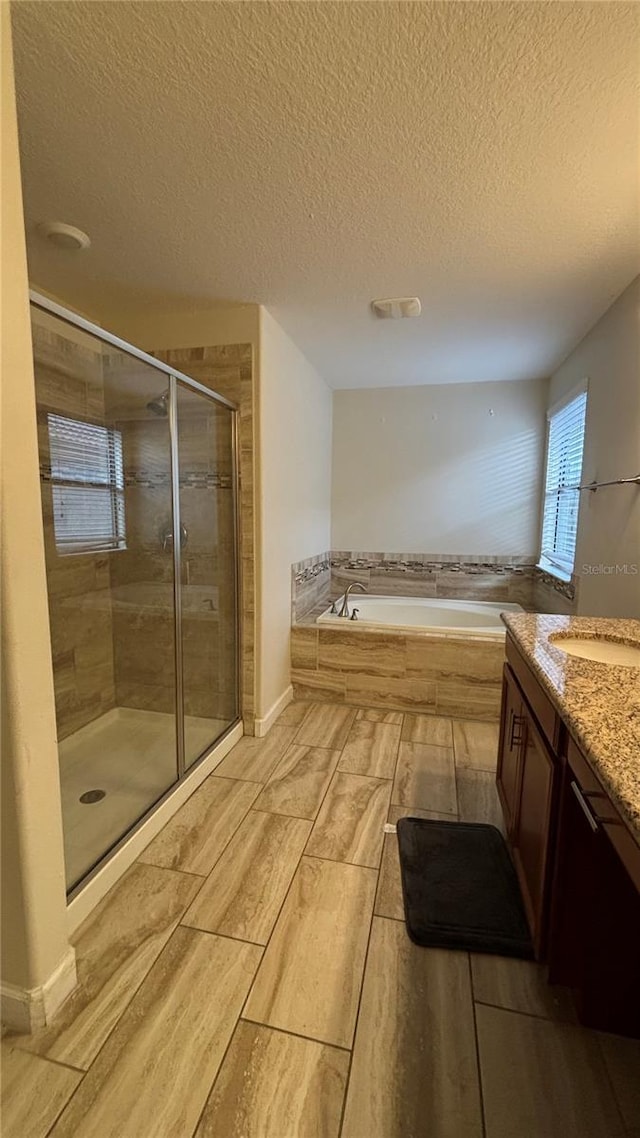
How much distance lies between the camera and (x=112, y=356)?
2.11 meters

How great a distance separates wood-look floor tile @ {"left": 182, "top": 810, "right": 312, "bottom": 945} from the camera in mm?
1434

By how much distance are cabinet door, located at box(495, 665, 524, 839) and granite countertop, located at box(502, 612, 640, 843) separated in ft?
0.77

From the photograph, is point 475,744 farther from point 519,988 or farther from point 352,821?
point 519,988

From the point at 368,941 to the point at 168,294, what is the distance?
277 centimetres

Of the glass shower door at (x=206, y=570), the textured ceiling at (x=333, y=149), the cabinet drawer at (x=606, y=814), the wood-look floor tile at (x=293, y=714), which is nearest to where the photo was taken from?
the cabinet drawer at (x=606, y=814)

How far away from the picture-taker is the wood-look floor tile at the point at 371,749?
2.28 metres

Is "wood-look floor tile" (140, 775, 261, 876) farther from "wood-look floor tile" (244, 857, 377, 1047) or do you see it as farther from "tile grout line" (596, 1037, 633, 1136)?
"tile grout line" (596, 1037, 633, 1136)

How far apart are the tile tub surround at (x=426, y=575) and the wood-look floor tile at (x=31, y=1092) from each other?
8.58 feet

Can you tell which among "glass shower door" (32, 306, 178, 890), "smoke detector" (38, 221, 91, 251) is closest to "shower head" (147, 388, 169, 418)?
"glass shower door" (32, 306, 178, 890)

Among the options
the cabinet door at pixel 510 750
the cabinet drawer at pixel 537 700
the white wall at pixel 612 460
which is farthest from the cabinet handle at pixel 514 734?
the white wall at pixel 612 460

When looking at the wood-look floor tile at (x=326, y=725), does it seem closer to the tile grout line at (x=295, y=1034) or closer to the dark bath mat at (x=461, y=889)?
the dark bath mat at (x=461, y=889)

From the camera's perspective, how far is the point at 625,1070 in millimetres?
1068

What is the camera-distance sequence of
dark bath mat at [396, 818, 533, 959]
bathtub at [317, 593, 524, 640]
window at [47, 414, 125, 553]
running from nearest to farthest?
dark bath mat at [396, 818, 533, 959] < window at [47, 414, 125, 553] < bathtub at [317, 593, 524, 640]

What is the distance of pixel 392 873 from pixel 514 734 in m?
0.66
